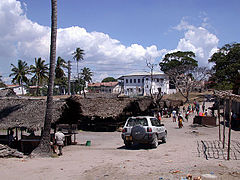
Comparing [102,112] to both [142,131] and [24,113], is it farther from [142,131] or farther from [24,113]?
[142,131]

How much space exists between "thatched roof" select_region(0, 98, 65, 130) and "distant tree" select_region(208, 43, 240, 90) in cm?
4524

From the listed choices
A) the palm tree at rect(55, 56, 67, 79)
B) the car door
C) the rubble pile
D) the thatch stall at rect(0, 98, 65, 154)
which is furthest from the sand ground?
Answer: the palm tree at rect(55, 56, 67, 79)

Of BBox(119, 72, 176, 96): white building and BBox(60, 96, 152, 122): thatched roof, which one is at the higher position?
BBox(119, 72, 176, 96): white building

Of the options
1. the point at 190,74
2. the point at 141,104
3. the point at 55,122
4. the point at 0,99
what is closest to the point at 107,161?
the point at 55,122

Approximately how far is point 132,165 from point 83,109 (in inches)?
648

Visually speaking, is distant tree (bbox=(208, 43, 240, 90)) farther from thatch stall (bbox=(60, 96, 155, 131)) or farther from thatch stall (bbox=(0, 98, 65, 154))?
thatch stall (bbox=(0, 98, 65, 154))

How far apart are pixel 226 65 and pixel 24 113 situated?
50.1 meters

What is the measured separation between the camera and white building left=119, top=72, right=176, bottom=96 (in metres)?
86.3

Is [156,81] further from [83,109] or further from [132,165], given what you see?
[132,165]

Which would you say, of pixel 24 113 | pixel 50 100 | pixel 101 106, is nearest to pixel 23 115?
pixel 24 113

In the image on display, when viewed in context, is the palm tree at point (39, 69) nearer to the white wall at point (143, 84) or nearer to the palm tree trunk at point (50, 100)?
the white wall at point (143, 84)

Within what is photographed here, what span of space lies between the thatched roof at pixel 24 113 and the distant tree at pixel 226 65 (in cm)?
4524

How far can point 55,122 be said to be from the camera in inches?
649

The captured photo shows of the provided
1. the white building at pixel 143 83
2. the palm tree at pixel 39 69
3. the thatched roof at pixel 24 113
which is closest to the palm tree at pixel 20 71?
the palm tree at pixel 39 69
